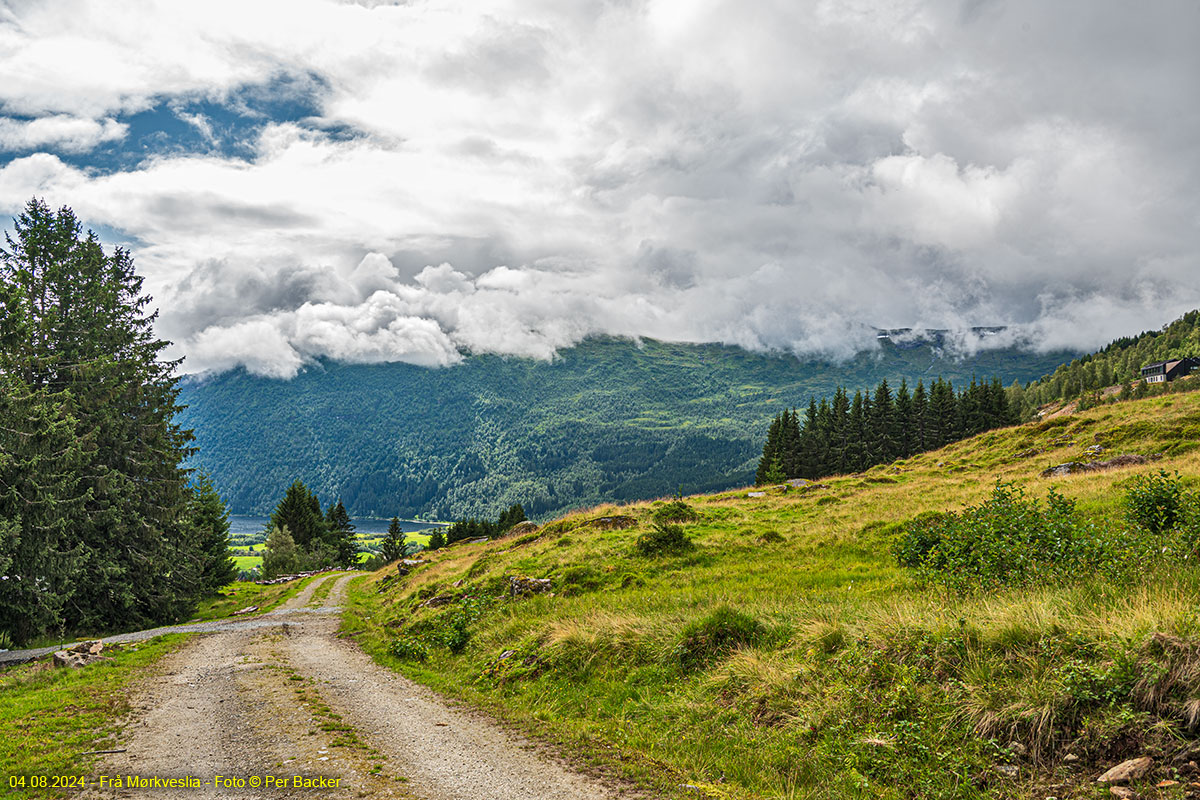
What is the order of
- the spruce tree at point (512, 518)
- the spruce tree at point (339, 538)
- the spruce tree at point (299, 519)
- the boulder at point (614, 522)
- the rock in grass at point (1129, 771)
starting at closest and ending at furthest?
the rock in grass at point (1129, 771)
the boulder at point (614, 522)
the spruce tree at point (299, 519)
the spruce tree at point (512, 518)
the spruce tree at point (339, 538)

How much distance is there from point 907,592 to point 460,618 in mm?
14348

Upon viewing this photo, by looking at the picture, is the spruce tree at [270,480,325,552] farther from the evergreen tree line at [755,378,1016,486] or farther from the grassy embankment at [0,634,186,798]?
the grassy embankment at [0,634,186,798]

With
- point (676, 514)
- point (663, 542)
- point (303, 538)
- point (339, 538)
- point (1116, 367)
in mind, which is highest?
point (1116, 367)

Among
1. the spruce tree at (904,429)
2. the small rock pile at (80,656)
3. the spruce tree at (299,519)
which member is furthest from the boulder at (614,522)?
the spruce tree at (299,519)

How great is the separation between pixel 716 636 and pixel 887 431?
95.1m

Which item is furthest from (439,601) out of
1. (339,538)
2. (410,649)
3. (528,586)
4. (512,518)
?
(339,538)

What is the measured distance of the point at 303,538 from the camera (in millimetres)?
99125

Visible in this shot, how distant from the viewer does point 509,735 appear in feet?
36.8

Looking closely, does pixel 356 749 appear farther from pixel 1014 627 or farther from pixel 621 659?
pixel 1014 627

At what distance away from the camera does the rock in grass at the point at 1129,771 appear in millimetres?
6359

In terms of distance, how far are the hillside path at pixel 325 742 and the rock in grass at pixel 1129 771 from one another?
19.5 feet

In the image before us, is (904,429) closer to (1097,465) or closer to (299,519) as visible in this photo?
(1097,465)

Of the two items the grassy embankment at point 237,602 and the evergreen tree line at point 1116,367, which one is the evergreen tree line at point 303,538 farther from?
the evergreen tree line at point 1116,367

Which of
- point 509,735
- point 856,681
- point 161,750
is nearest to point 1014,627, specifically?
point 856,681
